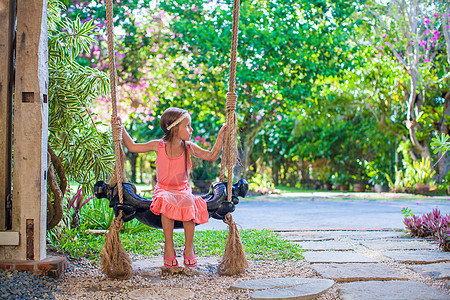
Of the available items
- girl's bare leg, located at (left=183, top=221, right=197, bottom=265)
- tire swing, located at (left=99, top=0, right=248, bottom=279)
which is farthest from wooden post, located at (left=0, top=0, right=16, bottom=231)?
girl's bare leg, located at (left=183, top=221, right=197, bottom=265)

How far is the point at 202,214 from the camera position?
2760mm

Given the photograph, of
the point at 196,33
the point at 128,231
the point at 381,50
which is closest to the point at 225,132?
the point at 128,231

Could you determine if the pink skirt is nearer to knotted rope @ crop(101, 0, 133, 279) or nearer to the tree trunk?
knotted rope @ crop(101, 0, 133, 279)

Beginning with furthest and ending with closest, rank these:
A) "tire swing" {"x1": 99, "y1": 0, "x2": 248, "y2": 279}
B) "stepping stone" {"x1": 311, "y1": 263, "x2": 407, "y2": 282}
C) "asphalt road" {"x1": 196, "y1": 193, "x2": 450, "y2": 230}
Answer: "asphalt road" {"x1": 196, "y1": 193, "x2": 450, "y2": 230}, "tire swing" {"x1": 99, "y1": 0, "x2": 248, "y2": 279}, "stepping stone" {"x1": 311, "y1": 263, "x2": 407, "y2": 282}

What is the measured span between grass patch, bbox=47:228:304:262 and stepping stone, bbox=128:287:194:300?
840mm

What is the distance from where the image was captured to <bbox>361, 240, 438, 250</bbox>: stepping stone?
131 inches

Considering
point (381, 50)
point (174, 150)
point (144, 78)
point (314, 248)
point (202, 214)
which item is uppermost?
point (381, 50)

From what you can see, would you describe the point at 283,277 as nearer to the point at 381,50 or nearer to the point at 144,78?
the point at 144,78

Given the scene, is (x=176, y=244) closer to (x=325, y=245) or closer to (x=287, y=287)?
(x=325, y=245)

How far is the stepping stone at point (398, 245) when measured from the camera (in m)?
3.33

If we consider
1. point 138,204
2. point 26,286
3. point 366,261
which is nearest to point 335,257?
point 366,261

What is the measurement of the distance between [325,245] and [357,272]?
94 centimetres

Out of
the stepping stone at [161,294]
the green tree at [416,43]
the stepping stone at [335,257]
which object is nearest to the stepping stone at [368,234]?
the stepping stone at [335,257]

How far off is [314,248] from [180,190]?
3.88ft
